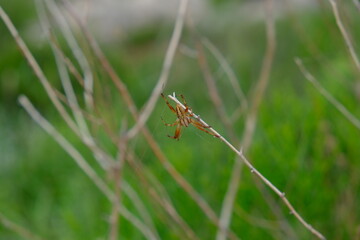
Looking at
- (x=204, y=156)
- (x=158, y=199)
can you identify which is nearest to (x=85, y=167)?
(x=158, y=199)

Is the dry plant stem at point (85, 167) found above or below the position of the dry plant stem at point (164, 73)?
below

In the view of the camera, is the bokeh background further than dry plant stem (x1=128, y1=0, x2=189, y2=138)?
Yes

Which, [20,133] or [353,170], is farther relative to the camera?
[20,133]

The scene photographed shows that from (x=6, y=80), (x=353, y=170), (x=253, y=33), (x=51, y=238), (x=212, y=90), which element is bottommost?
(x=51, y=238)

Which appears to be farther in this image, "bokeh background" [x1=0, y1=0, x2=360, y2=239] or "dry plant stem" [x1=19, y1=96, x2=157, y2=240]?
"bokeh background" [x1=0, y1=0, x2=360, y2=239]

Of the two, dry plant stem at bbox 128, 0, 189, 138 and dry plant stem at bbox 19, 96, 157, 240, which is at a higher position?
dry plant stem at bbox 128, 0, 189, 138

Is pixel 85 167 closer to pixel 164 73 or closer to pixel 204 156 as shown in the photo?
pixel 164 73

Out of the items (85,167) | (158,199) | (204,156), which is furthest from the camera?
(204,156)

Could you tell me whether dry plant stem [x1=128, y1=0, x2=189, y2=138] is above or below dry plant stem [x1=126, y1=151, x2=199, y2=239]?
above

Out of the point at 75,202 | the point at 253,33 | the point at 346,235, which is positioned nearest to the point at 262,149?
the point at 346,235

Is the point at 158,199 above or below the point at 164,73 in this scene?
below

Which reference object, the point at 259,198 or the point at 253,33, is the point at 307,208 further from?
the point at 253,33
